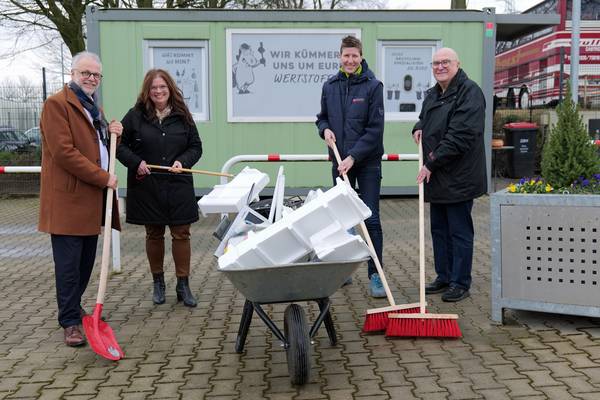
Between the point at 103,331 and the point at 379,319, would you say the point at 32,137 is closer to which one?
the point at 103,331

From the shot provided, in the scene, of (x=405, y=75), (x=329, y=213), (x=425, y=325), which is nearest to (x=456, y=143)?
(x=425, y=325)

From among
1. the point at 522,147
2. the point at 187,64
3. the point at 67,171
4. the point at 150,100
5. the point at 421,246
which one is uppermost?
the point at 187,64

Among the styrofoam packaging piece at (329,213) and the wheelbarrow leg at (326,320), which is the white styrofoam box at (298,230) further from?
the wheelbarrow leg at (326,320)

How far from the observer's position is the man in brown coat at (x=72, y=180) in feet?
14.0

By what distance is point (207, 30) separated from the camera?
10031 mm

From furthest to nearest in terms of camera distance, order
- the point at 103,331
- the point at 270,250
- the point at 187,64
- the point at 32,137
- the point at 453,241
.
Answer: the point at 32,137, the point at 187,64, the point at 453,241, the point at 103,331, the point at 270,250

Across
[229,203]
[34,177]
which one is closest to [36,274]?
[229,203]

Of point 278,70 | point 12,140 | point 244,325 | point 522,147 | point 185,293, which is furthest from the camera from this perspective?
point 12,140

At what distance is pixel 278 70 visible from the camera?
1035 centimetres

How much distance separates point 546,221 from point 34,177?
12210mm

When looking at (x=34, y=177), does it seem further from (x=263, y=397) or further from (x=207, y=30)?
(x=263, y=397)

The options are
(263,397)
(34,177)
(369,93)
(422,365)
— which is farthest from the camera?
(34,177)

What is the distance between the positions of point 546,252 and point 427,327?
911mm

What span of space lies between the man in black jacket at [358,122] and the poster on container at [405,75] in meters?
5.12
